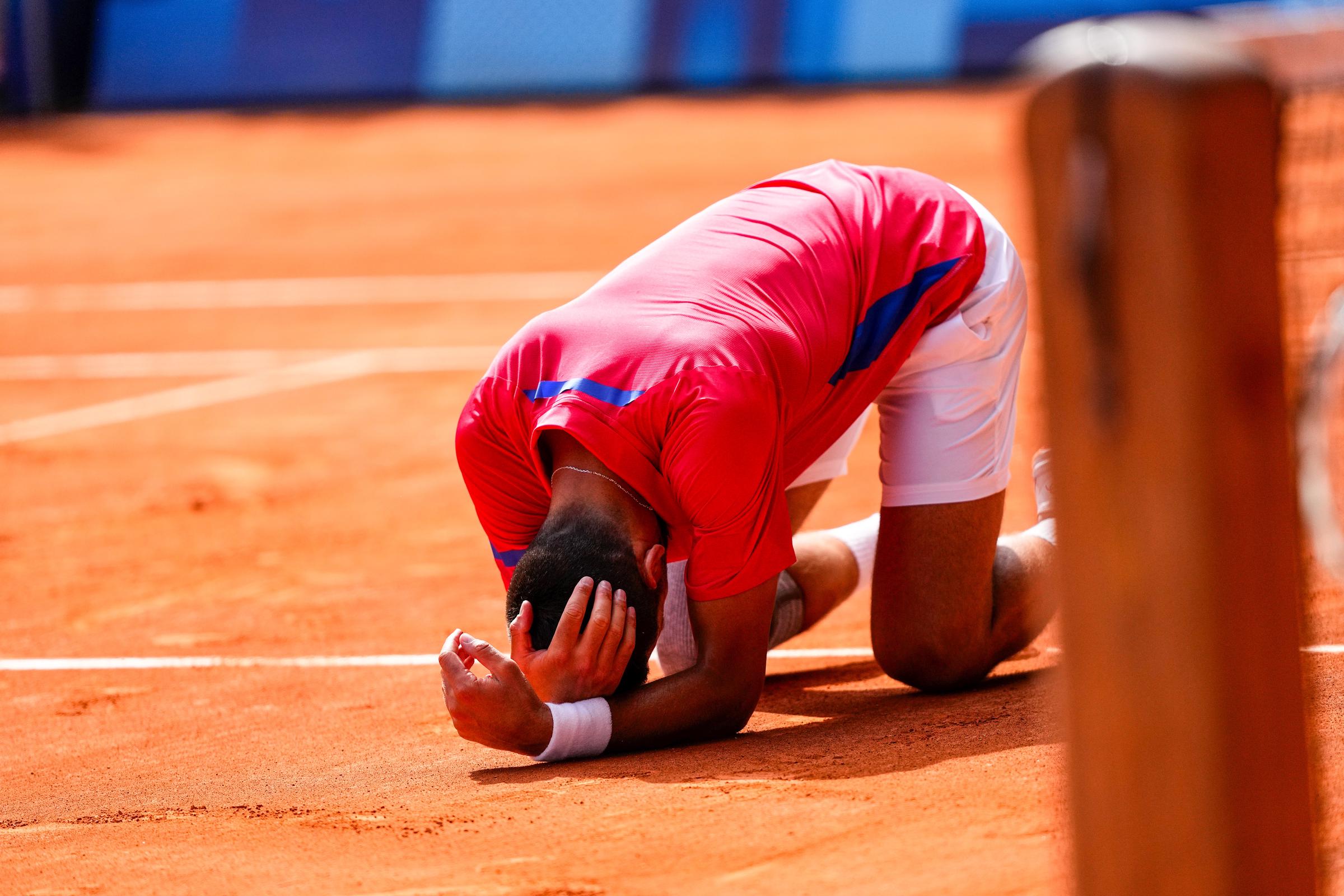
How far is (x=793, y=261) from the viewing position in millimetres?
3441

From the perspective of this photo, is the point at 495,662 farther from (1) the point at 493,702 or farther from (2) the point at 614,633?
(2) the point at 614,633

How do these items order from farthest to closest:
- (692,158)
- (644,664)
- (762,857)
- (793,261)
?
(692,158), (793,261), (644,664), (762,857)

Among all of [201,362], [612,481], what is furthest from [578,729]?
[201,362]

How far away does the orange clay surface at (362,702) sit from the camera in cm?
249

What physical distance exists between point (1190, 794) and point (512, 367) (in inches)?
86.4

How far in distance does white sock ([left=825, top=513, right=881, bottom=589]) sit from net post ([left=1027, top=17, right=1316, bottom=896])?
114 inches

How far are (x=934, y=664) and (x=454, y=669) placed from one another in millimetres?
Answer: 1216

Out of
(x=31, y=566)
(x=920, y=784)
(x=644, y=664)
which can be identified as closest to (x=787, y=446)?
(x=644, y=664)

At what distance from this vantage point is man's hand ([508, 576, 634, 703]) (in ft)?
9.81

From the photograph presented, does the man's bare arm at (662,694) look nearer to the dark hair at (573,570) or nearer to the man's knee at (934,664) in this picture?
the dark hair at (573,570)

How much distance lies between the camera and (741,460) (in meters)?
2.96

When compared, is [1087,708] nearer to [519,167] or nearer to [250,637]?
[250,637]

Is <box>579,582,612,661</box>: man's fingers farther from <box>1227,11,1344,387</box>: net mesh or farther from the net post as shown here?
the net post

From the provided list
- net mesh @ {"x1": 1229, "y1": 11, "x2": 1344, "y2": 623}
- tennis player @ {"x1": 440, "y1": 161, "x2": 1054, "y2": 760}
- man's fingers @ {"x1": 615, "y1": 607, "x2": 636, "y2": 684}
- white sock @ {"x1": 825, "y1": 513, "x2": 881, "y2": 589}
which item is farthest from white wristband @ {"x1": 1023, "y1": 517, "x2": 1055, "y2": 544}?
man's fingers @ {"x1": 615, "y1": 607, "x2": 636, "y2": 684}
